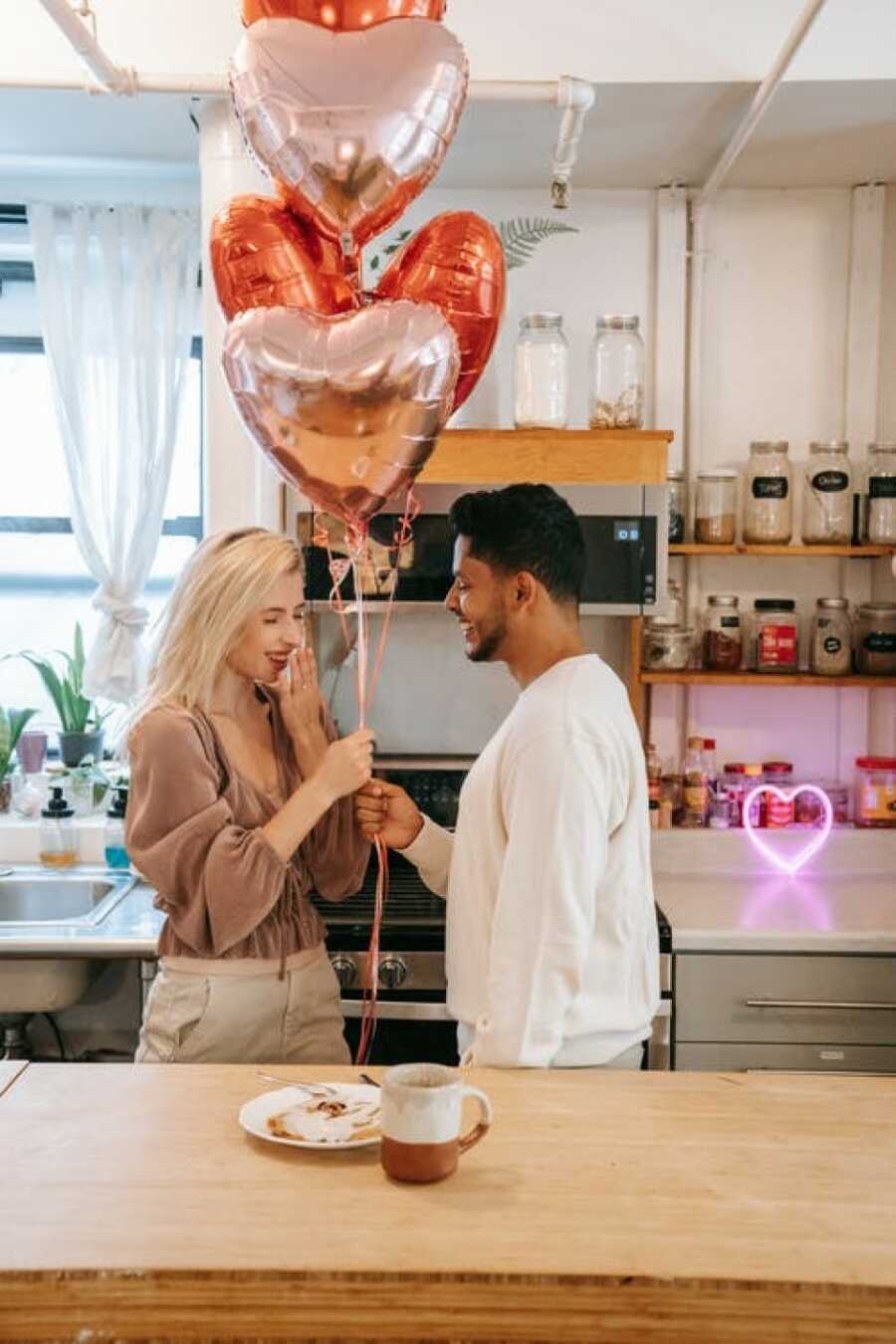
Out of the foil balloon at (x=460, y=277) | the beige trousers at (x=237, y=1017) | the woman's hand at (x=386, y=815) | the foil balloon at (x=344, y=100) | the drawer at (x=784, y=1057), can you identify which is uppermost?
the foil balloon at (x=344, y=100)

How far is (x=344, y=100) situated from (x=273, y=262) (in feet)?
0.99

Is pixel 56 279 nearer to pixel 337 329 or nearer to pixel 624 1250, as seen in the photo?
pixel 337 329

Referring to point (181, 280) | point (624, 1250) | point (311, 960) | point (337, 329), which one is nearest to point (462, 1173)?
point (624, 1250)

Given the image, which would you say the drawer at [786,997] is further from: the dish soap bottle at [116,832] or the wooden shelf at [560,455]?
the dish soap bottle at [116,832]

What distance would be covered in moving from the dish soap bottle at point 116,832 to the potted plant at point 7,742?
0.36m

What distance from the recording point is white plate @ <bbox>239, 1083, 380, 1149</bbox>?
1.56 metres

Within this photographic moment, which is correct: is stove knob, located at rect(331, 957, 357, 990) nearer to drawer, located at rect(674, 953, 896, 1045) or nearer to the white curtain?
drawer, located at rect(674, 953, 896, 1045)

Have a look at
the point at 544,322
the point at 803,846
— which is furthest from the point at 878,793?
the point at 544,322

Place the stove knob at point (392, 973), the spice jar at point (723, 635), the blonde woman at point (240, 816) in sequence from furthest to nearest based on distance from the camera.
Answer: the spice jar at point (723, 635) < the stove knob at point (392, 973) < the blonde woman at point (240, 816)

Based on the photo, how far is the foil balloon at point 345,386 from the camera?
1812 millimetres

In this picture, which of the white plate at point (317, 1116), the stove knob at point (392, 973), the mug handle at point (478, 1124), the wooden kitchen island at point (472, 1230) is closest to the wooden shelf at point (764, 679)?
the stove knob at point (392, 973)

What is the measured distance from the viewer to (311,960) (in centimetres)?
226

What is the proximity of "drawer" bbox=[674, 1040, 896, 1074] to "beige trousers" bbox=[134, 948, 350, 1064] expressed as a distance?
97cm

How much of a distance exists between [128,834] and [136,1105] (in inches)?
20.0
